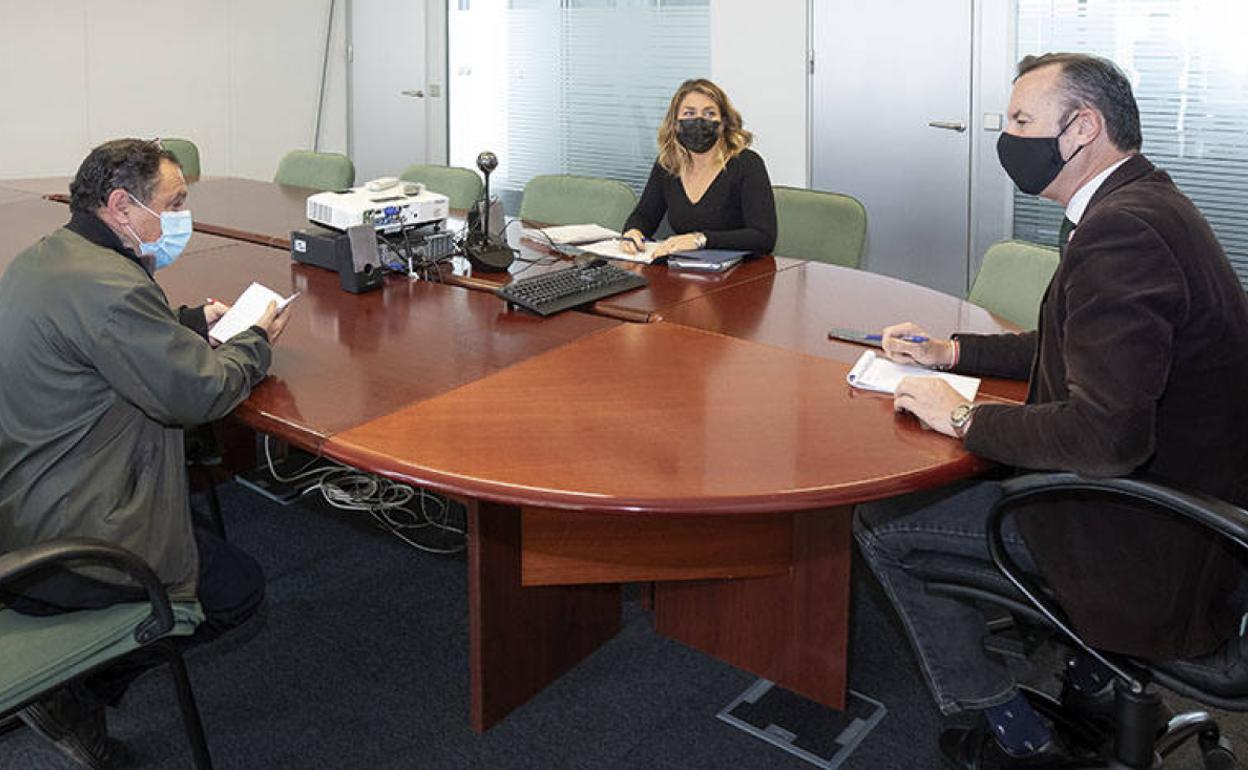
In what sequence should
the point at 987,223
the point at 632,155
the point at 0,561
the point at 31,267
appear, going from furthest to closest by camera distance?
the point at 632,155 → the point at 987,223 → the point at 31,267 → the point at 0,561

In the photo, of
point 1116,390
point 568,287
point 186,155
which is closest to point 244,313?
point 568,287

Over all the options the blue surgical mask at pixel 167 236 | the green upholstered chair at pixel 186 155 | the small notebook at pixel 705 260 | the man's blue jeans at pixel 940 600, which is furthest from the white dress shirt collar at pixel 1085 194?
the green upholstered chair at pixel 186 155

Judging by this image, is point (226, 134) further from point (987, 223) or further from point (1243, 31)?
point (1243, 31)

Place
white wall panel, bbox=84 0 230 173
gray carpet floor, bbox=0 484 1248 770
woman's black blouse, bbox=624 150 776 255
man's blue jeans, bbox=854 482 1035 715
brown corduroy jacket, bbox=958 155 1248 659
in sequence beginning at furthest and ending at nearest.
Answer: white wall panel, bbox=84 0 230 173 → woman's black blouse, bbox=624 150 776 255 → gray carpet floor, bbox=0 484 1248 770 → man's blue jeans, bbox=854 482 1035 715 → brown corduroy jacket, bbox=958 155 1248 659

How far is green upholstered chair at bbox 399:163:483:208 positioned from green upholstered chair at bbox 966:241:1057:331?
76.5 inches

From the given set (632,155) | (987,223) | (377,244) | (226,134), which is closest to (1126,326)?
(377,244)

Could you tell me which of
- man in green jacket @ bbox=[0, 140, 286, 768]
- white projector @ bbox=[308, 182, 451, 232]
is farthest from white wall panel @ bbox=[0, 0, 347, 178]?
man in green jacket @ bbox=[0, 140, 286, 768]

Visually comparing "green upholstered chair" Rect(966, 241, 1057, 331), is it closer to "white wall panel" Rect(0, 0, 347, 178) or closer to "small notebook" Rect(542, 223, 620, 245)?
"small notebook" Rect(542, 223, 620, 245)

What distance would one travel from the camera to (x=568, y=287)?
2773mm

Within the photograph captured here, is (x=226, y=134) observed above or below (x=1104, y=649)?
above

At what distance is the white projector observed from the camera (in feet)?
10.1

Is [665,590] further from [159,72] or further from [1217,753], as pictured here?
[159,72]

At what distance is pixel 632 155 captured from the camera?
20.2 ft

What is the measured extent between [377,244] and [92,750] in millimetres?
1371
